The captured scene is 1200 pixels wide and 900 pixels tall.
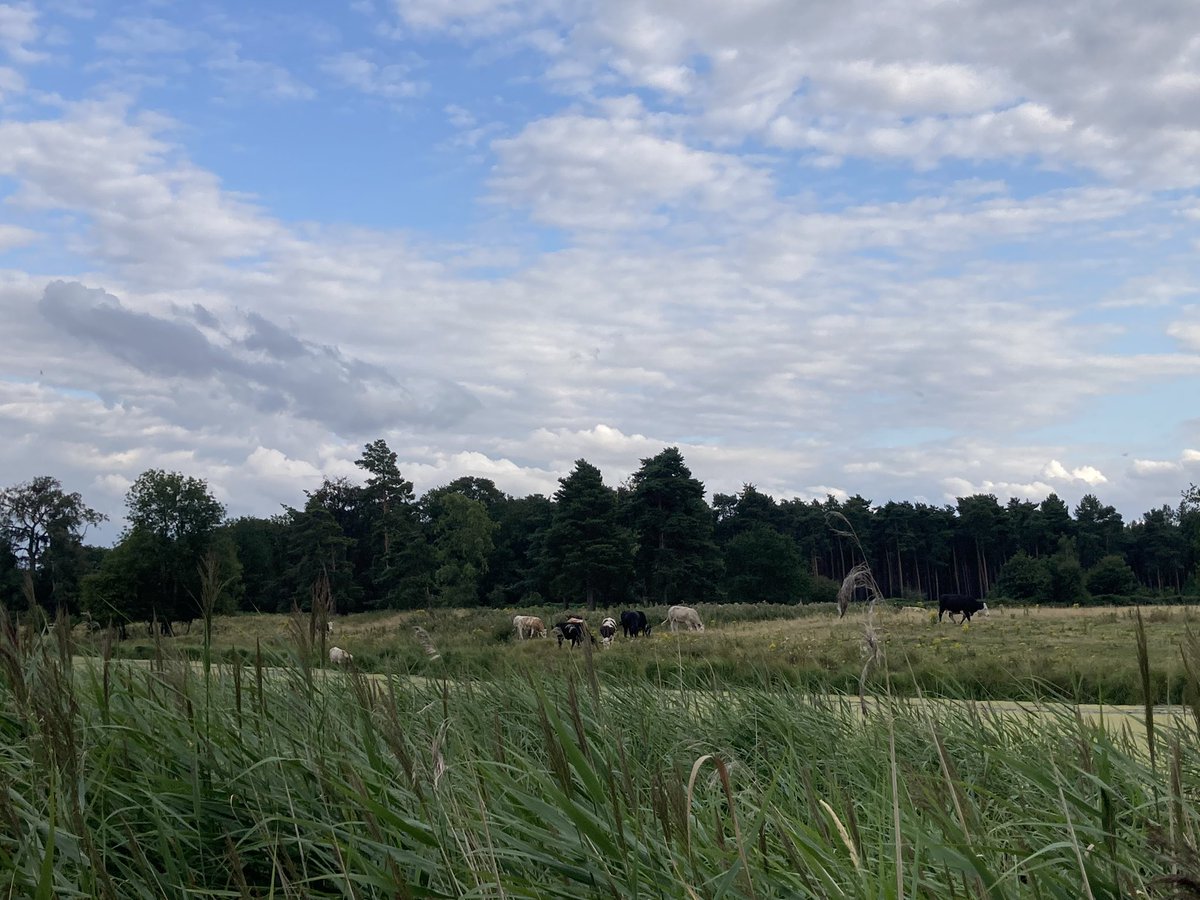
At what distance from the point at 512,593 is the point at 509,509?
17310 millimetres

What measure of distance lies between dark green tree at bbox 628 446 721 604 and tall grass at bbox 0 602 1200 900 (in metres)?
66.9

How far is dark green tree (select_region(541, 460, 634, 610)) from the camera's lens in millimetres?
66688

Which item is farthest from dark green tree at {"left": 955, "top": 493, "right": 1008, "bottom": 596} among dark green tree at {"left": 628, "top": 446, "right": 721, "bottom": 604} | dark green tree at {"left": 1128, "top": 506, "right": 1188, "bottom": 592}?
dark green tree at {"left": 628, "top": 446, "right": 721, "bottom": 604}

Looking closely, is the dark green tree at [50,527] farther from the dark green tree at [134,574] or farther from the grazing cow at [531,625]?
the grazing cow at [531,625]

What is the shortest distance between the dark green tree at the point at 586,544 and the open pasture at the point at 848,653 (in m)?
25.9

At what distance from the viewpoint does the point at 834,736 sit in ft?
15.4

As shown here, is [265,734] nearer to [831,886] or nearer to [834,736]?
[831,886]

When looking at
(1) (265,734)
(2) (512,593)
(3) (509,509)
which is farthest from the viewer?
(3) (509,509)

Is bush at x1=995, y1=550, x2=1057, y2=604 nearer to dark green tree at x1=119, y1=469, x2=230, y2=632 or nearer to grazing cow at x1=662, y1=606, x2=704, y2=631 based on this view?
grazing cow at x1=662, y1=606, x2=704, y2=631

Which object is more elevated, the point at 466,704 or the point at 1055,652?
the point at 466,704

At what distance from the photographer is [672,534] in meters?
72.6

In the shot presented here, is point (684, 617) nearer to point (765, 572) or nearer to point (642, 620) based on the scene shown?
point (642, 620)

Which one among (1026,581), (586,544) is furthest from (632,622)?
(1026,581)

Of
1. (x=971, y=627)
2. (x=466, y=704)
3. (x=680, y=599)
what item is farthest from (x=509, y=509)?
(x=466, y=704)
